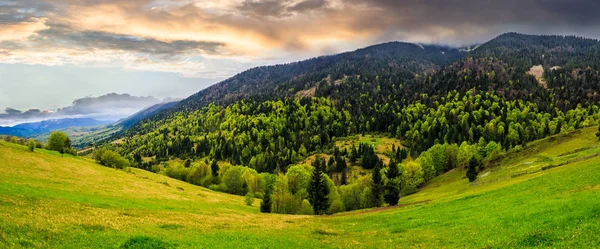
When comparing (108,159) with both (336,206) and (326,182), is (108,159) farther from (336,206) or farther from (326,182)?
(336,206)

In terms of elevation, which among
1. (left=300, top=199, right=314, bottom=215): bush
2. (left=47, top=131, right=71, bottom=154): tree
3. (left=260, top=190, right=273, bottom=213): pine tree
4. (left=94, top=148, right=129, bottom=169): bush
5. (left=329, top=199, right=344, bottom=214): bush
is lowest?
(left=329, top=199, right=344, bottom=214): bush

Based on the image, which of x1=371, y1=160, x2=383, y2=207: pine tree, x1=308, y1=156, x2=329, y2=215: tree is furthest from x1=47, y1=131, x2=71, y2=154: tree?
x1=371, y1=160, x2=383, y2=207: pine tree

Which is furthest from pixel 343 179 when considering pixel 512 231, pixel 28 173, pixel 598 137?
pixel 512 231

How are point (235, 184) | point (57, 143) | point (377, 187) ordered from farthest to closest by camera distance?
1. point (235, 184)
2. point (57, 143)
3. point (377, 187)

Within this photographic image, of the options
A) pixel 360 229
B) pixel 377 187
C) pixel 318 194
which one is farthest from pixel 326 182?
pixel 360 229

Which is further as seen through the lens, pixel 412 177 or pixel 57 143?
pixel 412 177

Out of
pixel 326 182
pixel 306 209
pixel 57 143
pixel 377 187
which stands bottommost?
pixel 306 209

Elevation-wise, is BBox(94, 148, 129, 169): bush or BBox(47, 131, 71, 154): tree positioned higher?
BBox(47, 131, 71, 154): tree

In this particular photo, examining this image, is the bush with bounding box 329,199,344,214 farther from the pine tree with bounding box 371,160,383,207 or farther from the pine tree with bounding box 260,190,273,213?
the pine tree with bounding box 260,190,273,213

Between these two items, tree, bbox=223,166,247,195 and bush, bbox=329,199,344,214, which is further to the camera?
tree, bbox=223,166,247,195

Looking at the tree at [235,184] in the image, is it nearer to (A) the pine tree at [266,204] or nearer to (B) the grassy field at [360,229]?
(A) the pine tree at [266,204]

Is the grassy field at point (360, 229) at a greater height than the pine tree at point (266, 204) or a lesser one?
greater

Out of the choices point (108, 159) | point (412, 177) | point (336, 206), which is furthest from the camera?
point (412, 177)

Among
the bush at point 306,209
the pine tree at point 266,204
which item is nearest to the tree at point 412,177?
the bush at point 306,209
